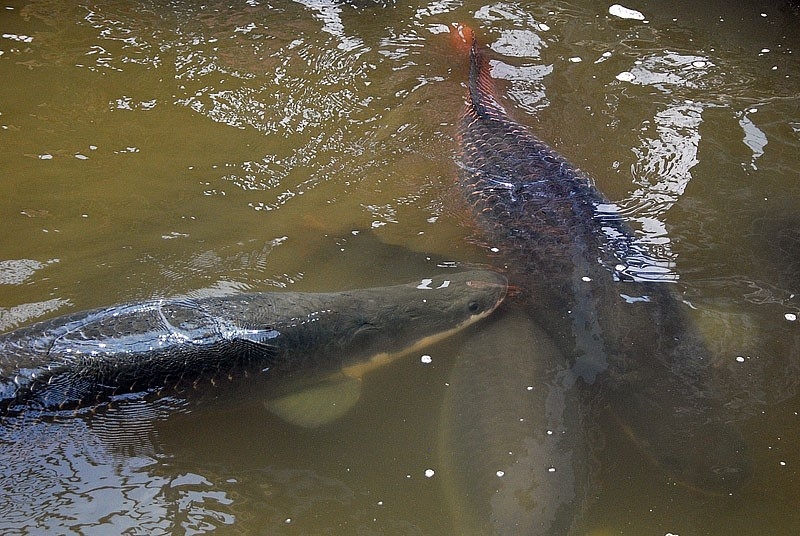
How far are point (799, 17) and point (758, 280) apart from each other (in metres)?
3.79

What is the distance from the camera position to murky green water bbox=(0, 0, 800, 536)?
Answer: 2.74 metres

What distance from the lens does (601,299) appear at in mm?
3469

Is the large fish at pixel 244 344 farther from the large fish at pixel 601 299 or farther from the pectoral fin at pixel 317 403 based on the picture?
the large fish at pixel 601 299

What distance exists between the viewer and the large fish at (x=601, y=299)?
2.93 meters

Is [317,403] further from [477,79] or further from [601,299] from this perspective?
[477,79]

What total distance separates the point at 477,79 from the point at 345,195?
144 centimetres

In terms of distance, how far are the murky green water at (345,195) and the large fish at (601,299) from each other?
0.11m

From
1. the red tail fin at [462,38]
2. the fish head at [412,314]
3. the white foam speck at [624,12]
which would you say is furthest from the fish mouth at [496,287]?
the white foam speck at [624,12]

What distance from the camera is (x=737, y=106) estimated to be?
5066mm

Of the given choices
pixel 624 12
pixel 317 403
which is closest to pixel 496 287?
pixel 317 403

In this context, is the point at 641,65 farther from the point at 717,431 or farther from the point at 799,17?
the point at 717,431

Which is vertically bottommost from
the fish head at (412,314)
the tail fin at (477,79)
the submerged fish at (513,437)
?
the submerged fish at (513,437)

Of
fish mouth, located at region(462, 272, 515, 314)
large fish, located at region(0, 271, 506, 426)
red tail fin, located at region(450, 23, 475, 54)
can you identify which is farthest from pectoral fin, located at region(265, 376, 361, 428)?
red tail fin, located at region(450, 23, 475, 54)

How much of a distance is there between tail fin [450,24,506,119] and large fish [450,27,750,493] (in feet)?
0.21
